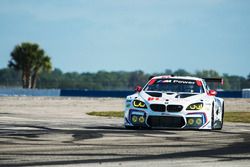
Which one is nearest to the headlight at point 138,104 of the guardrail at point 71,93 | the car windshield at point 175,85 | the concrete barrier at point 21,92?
the car windshield at point 175,85

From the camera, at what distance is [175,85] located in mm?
14758

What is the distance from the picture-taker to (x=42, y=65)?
93125 mm

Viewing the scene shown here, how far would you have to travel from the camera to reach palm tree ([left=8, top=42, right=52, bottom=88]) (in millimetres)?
91750

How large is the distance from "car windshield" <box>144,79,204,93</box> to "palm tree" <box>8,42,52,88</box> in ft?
252

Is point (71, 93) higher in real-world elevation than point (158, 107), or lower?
higher

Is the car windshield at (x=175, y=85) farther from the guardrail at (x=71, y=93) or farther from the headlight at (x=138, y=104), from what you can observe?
the guardrail at (x=71, y=93)

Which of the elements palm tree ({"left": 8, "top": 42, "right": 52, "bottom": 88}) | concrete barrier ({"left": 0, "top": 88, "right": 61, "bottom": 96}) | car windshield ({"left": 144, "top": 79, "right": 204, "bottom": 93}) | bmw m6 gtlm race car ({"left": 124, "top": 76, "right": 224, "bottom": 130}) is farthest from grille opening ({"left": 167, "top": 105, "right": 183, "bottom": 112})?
palm tree ({"left": 8, "top": 42, "right": 52, "bottom": 88})

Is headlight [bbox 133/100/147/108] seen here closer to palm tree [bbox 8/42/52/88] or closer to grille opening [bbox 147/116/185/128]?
grille opening [bbox 147/116/185/128]

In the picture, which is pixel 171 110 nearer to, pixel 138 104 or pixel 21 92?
pixel 138 104

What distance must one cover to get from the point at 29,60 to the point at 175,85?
258 feet

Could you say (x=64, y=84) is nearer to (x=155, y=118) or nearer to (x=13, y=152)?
(x=155, y=118)

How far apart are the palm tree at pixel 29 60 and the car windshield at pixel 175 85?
7693cm

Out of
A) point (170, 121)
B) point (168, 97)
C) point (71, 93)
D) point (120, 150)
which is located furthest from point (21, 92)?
point (120, 150)

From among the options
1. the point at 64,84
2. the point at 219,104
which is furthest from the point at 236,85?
the point at 219,104
